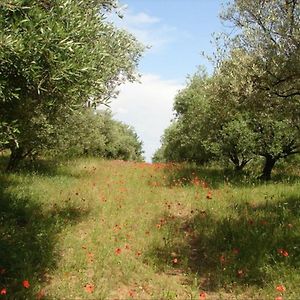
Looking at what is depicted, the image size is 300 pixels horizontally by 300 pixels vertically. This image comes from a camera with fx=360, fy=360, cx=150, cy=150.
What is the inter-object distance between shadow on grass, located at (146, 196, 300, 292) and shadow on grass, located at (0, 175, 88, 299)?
297cm

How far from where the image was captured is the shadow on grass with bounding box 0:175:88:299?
27.6 feet

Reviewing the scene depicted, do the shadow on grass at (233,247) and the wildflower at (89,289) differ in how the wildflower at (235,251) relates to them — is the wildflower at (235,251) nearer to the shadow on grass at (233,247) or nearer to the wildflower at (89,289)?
the shadow on grass at (233,247)

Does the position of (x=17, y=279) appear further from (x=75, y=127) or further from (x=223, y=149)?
(x=223, y=149)

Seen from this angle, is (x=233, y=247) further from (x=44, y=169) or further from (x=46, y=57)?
(x=44, y=169)

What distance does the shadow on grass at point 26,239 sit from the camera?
8.41m

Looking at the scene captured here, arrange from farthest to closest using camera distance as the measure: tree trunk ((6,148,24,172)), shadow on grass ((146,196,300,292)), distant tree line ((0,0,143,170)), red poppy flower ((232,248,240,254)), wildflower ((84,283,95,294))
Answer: tree trunk ((6,148,24,172)) → red poppy flower ((232,248,240,254)) → shadow on grass ((146,196,300,292)) → wildflower ((84,283,95,294)) → distant tree line ((0,0,143,170))

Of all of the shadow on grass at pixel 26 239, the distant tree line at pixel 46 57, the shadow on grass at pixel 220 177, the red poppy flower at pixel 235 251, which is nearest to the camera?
the distant tree line at pixel 46 57

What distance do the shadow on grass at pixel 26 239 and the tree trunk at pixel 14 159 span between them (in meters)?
3.40

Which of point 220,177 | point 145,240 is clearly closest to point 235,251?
point 145,240

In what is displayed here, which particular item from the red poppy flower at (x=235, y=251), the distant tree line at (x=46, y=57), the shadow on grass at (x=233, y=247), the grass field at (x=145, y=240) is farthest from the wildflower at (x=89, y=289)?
the red poppy flower at (x=235, y=251)

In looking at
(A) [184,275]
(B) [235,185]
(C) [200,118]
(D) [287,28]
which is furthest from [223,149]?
(A) [184,275]

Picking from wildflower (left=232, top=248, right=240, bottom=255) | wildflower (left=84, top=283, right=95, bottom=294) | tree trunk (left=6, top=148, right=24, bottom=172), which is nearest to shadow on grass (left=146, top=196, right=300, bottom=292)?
wildflower (left=232, top=248, right=240, bottom=255)

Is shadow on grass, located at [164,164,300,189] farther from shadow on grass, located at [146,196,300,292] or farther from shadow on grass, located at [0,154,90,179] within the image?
shadow on grass, located at [0,154,90,179]

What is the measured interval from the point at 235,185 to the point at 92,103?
10.5 meters
